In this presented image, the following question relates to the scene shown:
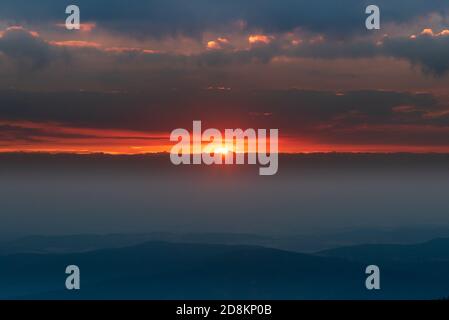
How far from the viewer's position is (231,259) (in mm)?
190250
